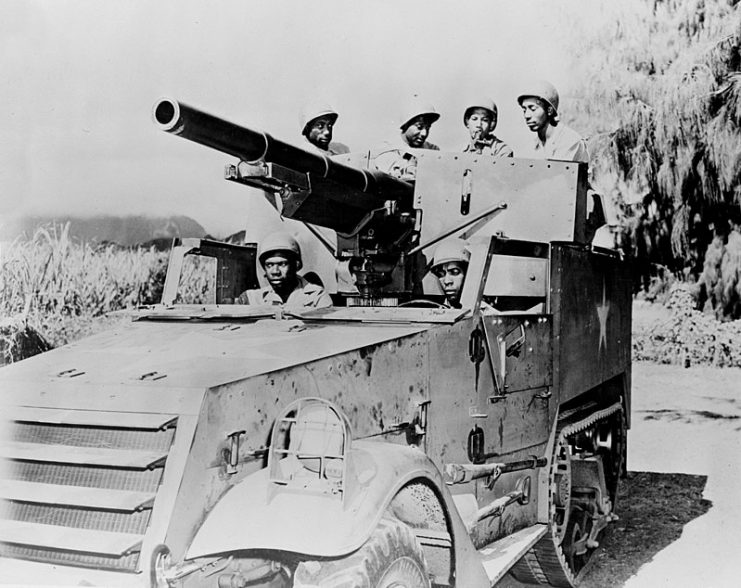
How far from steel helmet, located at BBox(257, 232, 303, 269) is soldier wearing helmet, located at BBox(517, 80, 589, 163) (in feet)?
6.66

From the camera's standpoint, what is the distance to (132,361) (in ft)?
11.9

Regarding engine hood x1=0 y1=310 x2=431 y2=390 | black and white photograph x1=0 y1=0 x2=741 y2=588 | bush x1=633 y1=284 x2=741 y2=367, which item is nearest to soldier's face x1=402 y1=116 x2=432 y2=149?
black and white photograph x1=0 y1=0 x2=741 y2=588

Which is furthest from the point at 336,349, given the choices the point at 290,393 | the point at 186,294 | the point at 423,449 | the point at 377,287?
the point at 186,294

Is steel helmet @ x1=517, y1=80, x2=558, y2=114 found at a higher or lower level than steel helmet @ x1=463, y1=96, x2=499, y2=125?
higher

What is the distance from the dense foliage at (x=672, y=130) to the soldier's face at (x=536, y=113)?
6.43 feet

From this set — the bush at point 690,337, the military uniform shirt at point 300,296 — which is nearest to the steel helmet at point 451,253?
the military uniform shirt at point 300,296

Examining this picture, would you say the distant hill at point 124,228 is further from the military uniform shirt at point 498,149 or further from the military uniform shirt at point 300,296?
the military uniform shirt at point 498,149

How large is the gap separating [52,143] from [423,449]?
10.6 ft

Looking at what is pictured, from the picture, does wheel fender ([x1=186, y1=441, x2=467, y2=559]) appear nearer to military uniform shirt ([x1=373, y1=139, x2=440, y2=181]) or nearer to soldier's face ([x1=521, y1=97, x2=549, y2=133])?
military uniform shirt ([x1=373, y1=139, x2=440, y2=181])

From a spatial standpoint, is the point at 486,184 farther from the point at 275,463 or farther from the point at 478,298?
the point at 275,463

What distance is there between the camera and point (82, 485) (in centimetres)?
311

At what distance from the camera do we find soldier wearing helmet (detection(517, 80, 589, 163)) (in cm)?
633

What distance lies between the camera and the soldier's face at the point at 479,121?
6.63m

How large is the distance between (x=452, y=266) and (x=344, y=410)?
1544 mm
